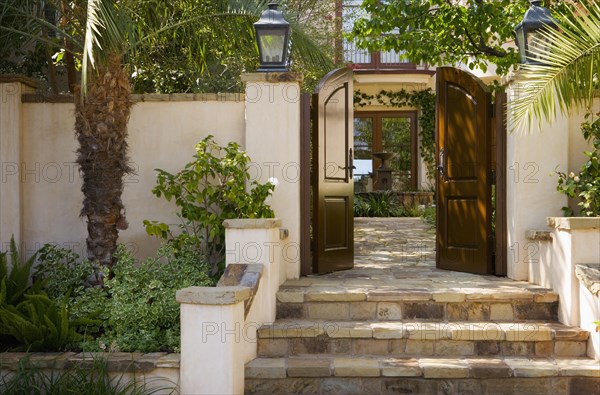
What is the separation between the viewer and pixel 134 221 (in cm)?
788

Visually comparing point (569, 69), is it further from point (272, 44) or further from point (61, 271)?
point (61, 271)

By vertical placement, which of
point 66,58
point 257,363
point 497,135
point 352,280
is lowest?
point 257,363

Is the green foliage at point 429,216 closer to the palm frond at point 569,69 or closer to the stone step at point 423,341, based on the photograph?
the stone step at point 423,341

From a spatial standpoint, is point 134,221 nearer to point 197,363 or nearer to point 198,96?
point 198,96

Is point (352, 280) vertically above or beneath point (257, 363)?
above

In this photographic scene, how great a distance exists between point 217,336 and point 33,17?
3938 millimetres

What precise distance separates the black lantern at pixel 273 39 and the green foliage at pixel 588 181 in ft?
9.76

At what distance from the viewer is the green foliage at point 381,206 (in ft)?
53.6

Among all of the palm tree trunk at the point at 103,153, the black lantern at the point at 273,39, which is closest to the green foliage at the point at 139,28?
the palm tree trunk at the point at 103,153

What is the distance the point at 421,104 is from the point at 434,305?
12993 millimetres

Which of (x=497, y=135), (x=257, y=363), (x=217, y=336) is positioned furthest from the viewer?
(x=497, y=135)

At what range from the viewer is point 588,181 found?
691cm

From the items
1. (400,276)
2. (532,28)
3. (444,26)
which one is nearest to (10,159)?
(400,276)

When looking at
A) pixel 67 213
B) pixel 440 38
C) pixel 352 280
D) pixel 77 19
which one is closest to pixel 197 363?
pixel 352 280
